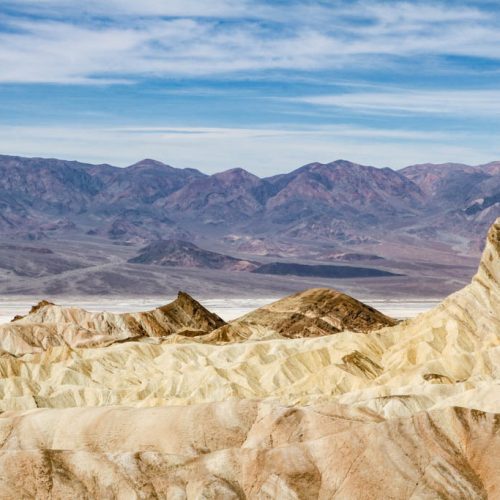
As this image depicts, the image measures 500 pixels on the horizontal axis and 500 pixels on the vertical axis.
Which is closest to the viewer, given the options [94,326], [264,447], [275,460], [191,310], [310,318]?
[275,460]

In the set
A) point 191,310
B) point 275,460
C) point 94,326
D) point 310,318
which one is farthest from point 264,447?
point 191,310

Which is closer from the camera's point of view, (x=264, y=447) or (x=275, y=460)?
(x=275, y=460)

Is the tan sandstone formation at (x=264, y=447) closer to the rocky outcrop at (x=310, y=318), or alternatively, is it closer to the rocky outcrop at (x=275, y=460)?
the rocky outcrop at (x=275, y=460)

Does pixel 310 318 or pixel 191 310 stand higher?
pixel 310 318

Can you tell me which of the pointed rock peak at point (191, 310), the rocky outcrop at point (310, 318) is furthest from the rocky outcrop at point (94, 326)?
the rocky outcrop at point (310, 318)

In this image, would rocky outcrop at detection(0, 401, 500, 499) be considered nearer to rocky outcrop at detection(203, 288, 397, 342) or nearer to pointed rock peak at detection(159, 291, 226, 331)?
rocky outcrop at detection(203, 288, 397, 342)

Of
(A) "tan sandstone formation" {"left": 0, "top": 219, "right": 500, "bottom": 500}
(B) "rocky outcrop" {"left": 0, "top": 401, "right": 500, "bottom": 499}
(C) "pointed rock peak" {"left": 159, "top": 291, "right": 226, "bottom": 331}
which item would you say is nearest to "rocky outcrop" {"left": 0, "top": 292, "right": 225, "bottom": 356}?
(C) "pointed rock peak" {"left": 159, "top": 291, "right": 226, "bottom": 331}

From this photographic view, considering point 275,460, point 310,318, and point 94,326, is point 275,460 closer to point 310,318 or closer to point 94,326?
point 94,326

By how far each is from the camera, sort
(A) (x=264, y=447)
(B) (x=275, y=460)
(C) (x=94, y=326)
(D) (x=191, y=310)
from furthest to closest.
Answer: (D) (x=191, y=310), (C) (x=94, y=326), (A) (x=264, y=447), (B) (x=275, y=460)

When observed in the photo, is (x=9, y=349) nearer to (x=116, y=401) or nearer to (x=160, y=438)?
(x=116, y=401)
